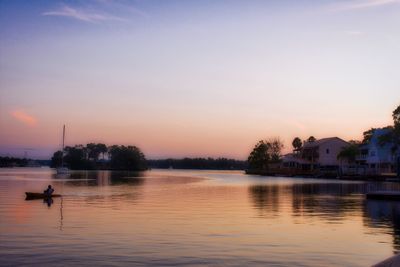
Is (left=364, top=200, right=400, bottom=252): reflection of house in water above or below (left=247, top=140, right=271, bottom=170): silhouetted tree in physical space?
below

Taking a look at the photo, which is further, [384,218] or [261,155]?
[261,155]

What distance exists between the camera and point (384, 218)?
34.9 metres

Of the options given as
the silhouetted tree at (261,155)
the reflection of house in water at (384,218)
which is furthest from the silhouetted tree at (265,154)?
the reflection of house in water at (384,218)

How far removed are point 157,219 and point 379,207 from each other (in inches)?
870

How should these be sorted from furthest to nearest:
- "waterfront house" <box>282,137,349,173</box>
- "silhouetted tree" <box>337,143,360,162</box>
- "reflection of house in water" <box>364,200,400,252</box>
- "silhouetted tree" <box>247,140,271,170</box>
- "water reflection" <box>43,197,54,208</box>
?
"silhouetted tree" <box>247,140,271,170</box>
"waterfront house" <box>282,137,349,173</box>
"silhouetted tree" <box>337,143,360,162</box>
"water reflection" <box>43,197,54,208</box>
"reflection of house in water" <box>364,200,400,252</box>

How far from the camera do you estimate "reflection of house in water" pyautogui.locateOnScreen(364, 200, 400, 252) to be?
27.1 meters

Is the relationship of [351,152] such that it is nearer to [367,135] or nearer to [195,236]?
[367,135]

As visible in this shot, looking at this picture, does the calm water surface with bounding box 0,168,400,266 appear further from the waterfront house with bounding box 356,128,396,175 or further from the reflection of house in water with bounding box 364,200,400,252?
the waterfront house with bounding box 356,128,396,175

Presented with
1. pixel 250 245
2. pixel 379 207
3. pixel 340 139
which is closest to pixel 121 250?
pixel 250 245

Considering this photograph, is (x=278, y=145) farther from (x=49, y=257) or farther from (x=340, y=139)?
(x=49, y=257)

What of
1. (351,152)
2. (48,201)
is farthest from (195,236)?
(351,152)

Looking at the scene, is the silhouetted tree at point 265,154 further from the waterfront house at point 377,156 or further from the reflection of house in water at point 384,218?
the reflection of house in water at point 384,218

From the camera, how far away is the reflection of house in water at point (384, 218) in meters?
27.1

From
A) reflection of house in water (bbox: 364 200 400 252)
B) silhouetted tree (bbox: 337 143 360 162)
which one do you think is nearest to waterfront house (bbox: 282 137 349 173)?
silhouetted tree (bbox: 337 143 360 162)
